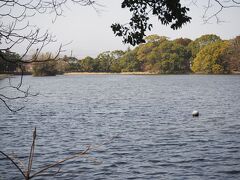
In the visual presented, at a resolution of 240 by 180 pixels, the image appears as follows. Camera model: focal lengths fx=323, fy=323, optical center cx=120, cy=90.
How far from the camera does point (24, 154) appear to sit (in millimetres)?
18594

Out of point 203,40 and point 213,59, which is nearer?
point 213,59

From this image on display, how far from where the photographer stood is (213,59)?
147750mm

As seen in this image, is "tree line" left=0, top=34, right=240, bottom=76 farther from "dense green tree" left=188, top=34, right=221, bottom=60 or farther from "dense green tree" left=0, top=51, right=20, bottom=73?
"dense green tree" left=0, top=51, right=20, bottom=73

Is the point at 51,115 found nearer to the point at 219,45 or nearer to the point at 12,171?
the point at 12,171

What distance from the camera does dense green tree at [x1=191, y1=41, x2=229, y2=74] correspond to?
146 metres

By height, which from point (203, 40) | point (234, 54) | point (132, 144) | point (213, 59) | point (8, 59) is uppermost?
point (203, 40)

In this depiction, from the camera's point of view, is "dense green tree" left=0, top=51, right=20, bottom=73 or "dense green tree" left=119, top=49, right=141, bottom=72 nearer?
"dense green tree" left=0, top=51, right=20, bottom=73

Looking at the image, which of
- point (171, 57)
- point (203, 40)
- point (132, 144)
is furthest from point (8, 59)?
point (203, 40)

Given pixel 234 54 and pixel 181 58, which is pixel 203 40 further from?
pixel 234 54

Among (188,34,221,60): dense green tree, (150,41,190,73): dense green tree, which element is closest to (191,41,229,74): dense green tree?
(150,41,190,73): dense green tree

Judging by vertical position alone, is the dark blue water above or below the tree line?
below

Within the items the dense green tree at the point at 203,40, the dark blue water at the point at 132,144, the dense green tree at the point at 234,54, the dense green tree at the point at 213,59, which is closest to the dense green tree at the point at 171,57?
the dense green tree at the point at 213,59

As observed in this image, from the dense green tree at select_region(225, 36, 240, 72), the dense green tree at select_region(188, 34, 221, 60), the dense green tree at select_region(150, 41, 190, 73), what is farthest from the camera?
the dense green tree at select_region(188, 34, 221, 60)

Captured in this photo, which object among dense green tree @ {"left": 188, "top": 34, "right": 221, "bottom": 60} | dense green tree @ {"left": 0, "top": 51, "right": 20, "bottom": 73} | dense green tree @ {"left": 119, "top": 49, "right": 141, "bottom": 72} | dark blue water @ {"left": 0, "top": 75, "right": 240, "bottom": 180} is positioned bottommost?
dark blue water @ {"left": 0, "top": 75, "right": 240, "bottom": 180}
